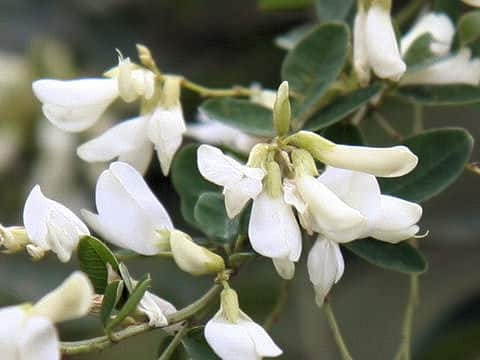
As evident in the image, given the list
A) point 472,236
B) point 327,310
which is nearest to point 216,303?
point 327,310

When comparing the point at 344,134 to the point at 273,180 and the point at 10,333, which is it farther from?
the point at 10,333

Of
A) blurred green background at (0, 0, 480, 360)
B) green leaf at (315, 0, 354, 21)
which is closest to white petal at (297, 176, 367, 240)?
green leaf at (315, 0, 354, 21)

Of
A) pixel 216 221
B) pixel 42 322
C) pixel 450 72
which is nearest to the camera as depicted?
pixel 42 322

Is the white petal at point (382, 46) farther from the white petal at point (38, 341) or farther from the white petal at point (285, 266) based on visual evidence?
the white petal at point (38, 341)

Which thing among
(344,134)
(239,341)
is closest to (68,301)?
(239,341)

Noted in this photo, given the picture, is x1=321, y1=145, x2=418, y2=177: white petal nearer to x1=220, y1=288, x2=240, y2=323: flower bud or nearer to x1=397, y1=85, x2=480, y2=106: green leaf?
x1=220, y1=288, x2=240, y2=323: flower bud
